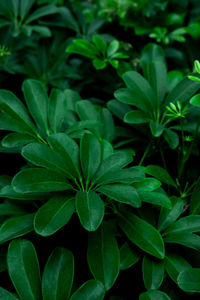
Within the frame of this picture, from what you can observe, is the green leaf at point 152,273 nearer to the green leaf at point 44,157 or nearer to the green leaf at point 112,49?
the green leaf at point 44,157

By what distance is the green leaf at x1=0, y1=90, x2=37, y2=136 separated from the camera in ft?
3.54

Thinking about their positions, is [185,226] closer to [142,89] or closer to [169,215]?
[169,215]

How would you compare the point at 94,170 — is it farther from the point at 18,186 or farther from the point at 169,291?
the point at 169,291

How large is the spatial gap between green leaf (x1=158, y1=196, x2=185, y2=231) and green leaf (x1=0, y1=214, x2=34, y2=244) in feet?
1.28

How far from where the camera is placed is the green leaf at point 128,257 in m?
0.93

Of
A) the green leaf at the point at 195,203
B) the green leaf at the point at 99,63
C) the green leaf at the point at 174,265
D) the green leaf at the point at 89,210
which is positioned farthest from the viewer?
the green leaf at the point at 99,63

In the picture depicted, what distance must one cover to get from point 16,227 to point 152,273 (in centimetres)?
40

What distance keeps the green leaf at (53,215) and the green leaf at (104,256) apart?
0.46 ft

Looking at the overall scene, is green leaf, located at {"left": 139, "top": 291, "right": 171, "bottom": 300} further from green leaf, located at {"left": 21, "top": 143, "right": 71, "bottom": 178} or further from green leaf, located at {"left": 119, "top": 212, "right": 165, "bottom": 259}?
green leaf, located at {"left": 21, "top": 143, "right": 71, "bottom": 178}

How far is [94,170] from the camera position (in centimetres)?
97

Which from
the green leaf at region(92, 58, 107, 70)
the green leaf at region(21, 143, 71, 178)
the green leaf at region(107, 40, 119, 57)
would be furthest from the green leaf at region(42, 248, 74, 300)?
the green leaf at region(107, 40, 119, 57)

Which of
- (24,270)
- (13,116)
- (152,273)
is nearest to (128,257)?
(152,273)

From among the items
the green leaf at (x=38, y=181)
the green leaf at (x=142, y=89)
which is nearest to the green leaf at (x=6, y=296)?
the green leaf at (x=38, y=181)

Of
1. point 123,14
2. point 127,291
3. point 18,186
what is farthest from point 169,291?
point 123,14
